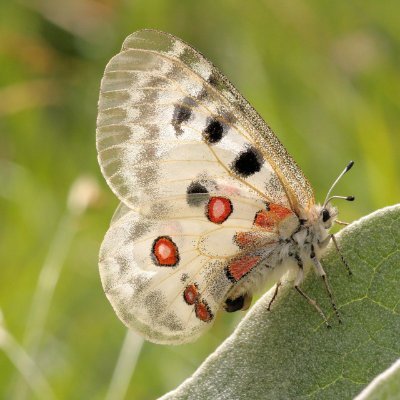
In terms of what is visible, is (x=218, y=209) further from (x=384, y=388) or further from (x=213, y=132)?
(x=384, y=388)

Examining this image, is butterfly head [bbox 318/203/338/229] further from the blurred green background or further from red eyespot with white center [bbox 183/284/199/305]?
the blurred green background

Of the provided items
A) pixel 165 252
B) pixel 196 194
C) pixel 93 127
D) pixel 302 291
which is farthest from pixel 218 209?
pixel 93 127

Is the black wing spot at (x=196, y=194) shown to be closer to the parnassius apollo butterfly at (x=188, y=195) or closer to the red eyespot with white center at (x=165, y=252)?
the parnassius apollo butterfly at (x=188, y=195)

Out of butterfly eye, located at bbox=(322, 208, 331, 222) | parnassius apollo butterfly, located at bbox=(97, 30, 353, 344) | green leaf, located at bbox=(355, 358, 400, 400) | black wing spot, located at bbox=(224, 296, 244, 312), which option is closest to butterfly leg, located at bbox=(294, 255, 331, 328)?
parnassius apollo butterfly, located at bbox=(97, 30, 353, 344)

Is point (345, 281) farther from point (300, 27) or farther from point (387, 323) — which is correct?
point (300, 27)

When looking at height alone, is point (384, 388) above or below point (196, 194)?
above

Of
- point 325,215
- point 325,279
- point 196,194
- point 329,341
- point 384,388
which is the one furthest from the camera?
point 196,194

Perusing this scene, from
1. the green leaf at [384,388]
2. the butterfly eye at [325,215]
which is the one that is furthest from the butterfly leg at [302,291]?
the green leaf at [384,388]
